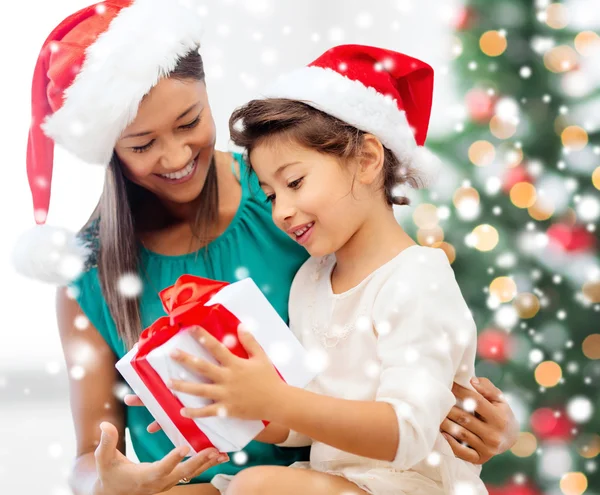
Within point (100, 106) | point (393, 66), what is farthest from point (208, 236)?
point (393, 66)

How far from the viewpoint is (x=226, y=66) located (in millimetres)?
2609

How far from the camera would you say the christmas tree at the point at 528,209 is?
70.5 inches

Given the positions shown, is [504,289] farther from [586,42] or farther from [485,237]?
[586,42]

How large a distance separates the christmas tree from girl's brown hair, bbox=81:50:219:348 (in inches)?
23.1

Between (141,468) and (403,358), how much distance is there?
0.41 meters

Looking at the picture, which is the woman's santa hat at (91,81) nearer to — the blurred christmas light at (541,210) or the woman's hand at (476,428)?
the woman's hand at (476,428)

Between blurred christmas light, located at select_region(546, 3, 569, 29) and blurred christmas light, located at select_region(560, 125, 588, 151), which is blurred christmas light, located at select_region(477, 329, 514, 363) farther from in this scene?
blurred christmas light, located at select_region(546, 3, 569, 29)

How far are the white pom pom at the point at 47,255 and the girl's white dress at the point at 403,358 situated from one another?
0.45 m

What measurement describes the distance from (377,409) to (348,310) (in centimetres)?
24

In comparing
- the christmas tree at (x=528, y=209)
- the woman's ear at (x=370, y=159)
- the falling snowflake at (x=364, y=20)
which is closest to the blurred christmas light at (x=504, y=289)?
the christmas tree at (x=528, y=209)

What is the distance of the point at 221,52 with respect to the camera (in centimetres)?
259

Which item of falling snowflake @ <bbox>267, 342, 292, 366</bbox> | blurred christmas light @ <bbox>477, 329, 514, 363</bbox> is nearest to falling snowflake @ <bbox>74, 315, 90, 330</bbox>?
Answer: falling snowflake @ <bbox>267, 342, 292, 366</bbox>

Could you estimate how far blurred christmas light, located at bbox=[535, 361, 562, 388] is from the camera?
1836mm

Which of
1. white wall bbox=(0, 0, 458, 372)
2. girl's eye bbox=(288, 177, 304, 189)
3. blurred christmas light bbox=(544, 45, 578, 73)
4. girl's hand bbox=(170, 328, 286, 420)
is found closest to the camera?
girl's hand bbox=(170, 328, 286, 420)
